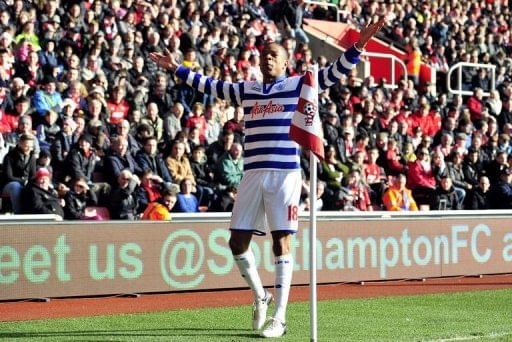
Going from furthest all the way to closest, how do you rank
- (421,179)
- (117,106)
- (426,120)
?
(426,120)
(421,179)
(117,106)

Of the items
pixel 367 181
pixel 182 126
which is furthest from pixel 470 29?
pixel 182 126

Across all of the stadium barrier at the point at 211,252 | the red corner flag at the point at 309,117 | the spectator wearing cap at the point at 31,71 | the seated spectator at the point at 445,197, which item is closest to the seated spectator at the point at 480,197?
the seated spectator at the point at 445,197

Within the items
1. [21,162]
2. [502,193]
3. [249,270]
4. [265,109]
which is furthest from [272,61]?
[502,193]

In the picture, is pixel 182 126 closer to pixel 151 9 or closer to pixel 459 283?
pixel 151 9

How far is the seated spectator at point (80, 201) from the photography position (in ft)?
47.5

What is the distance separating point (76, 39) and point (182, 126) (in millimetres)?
2390

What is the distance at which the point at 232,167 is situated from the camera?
1702cm

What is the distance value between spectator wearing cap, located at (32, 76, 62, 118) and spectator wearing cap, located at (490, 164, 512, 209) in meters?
8.37

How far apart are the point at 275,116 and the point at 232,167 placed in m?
7.60

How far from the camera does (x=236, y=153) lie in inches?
671

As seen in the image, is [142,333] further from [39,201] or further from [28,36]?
[28,36]

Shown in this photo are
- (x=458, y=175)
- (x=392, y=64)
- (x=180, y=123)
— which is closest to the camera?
(x=180, y=123)

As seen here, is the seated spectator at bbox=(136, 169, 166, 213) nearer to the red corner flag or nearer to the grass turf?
the grass turf

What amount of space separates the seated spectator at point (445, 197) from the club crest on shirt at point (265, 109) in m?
10.1
